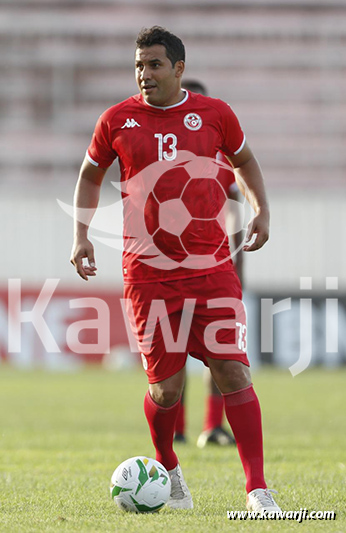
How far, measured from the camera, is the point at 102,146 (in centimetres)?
412

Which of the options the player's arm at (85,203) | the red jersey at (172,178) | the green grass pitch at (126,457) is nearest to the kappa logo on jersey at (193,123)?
the red jersey at (172,178)

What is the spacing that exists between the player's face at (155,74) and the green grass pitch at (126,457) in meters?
1.72

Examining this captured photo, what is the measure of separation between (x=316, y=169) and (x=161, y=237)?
2469cm

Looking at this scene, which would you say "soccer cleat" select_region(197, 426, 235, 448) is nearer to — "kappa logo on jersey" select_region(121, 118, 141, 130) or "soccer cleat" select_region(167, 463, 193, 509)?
"soccer cleat" select_region(167, 463, 193, 509)

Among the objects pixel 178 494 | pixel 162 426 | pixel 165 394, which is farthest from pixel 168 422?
pixel 178 494

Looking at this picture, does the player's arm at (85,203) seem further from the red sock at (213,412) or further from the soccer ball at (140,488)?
the red sock at (213,412)

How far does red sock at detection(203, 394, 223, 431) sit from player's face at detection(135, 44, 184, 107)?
315 centimetres

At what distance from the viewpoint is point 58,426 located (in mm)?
8219

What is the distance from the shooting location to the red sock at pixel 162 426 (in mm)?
4172

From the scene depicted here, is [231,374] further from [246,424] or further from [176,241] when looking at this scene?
[176,241]

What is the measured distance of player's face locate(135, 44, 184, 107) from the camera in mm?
3953

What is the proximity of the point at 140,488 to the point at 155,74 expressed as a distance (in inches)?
67.0

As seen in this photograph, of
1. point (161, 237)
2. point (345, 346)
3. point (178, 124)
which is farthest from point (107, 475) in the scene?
point (345, 346)

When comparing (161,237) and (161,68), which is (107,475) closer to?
(161,237)
